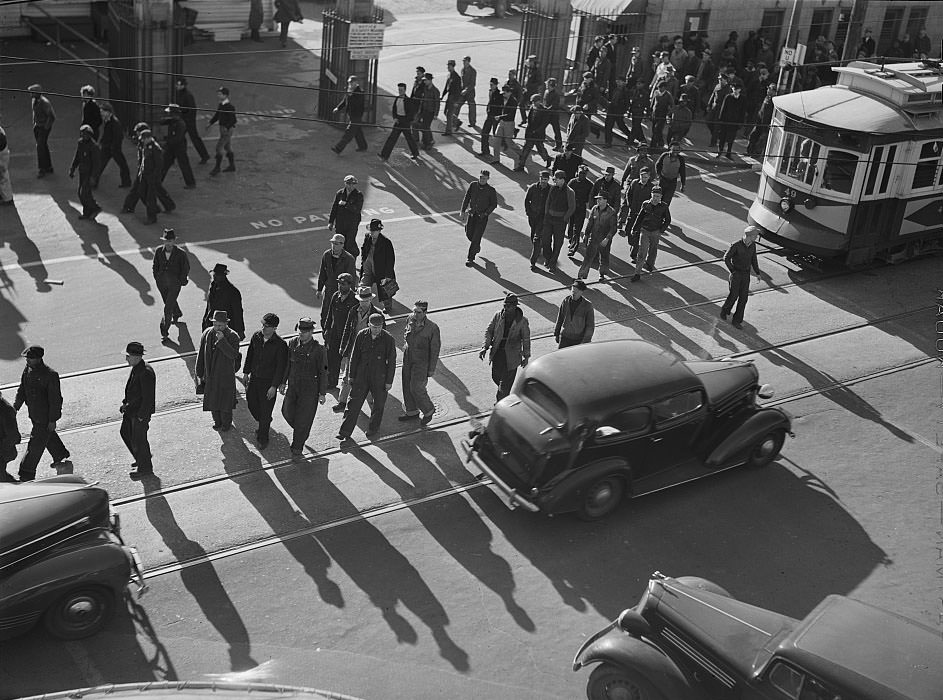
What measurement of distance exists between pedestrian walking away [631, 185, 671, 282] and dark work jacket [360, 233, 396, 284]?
4327 millimetres

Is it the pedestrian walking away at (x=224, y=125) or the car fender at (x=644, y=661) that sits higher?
the pedestrian walking away at (x=224, y=125)

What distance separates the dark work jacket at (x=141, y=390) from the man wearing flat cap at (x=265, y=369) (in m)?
1.15

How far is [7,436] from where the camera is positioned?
37.2 feet

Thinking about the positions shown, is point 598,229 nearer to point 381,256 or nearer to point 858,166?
point 381,256

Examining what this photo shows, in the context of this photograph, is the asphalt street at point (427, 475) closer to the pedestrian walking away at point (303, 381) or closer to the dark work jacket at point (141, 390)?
the pedestrian walking away at point (303, 381)

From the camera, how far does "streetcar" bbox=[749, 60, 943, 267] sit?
17984 millimetres

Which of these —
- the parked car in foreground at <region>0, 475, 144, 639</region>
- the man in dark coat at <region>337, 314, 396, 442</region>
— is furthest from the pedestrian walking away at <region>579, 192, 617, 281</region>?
the parked car in foreground at <region>0, 475, 144, 639</region>

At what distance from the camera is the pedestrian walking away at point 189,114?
811 inches

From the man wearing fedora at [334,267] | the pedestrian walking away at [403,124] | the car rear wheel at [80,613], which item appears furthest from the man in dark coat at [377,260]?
the car rear wheel at [80,613]

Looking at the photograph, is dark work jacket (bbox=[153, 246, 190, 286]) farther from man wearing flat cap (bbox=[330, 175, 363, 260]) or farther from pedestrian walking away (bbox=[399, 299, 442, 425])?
pedestrian walking away (bbox=[399, 299, 442, 425])

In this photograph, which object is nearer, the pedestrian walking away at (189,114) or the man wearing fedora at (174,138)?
the man wearing fedora at (174,138)

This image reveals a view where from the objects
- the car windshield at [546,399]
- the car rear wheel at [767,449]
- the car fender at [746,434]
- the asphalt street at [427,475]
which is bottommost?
the asphalt street at [427,475]

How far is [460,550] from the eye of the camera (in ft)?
36.6

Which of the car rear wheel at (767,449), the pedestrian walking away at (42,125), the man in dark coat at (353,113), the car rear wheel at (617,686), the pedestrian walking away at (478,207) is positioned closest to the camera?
the car rear wheel at (617,686)
